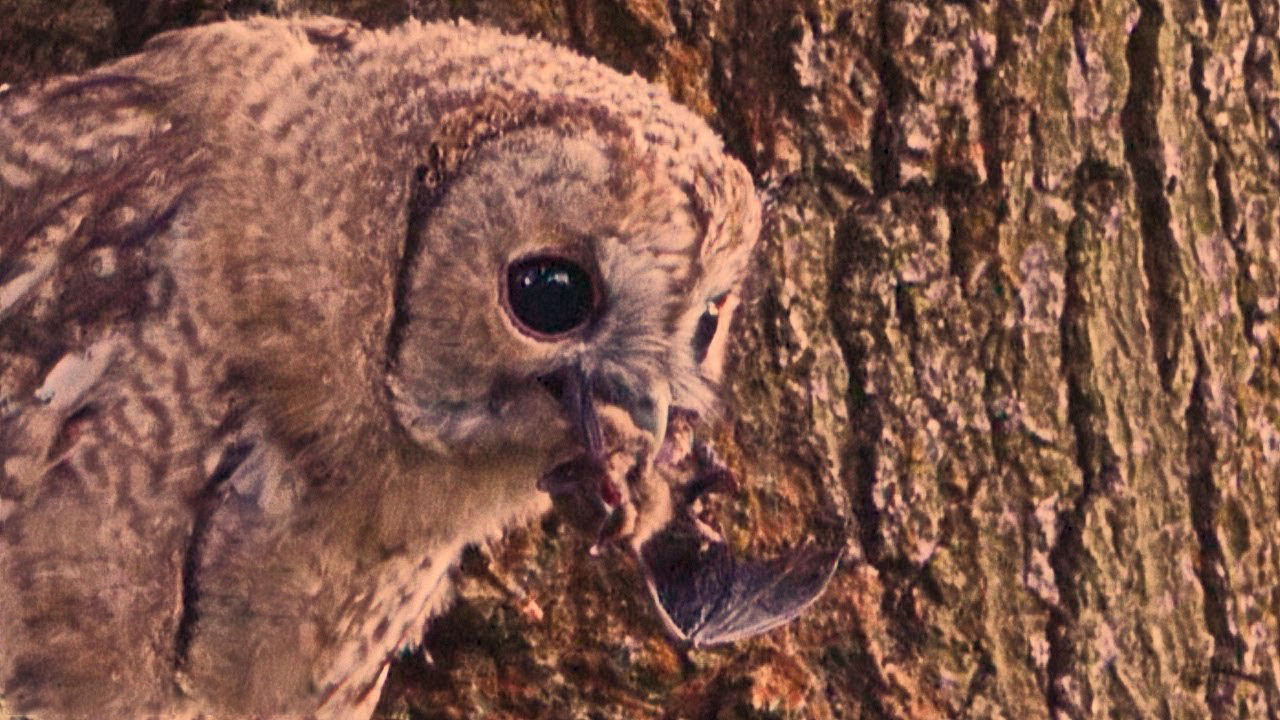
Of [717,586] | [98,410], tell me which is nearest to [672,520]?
[717,586]

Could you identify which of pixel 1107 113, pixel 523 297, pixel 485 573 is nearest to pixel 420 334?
pixel 523 297

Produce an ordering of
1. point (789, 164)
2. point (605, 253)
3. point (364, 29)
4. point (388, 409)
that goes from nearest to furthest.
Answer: point (605, 253), point (388, 409), point (364, 29), point (789, 164)

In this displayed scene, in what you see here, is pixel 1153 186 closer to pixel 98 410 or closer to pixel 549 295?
pixel 549 295

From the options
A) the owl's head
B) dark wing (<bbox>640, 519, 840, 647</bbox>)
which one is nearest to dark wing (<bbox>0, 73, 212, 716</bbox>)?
the owl's head

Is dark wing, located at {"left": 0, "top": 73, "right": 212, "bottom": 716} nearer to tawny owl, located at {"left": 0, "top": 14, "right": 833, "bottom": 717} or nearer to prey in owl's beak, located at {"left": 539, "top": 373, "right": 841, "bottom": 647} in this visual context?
tawny owl, located at {"left": 0, "top": 14, "right": 833, "bottom": 717}

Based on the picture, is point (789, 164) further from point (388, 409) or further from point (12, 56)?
point (12, 56)

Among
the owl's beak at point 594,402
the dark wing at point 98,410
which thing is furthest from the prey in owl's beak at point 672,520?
the dark wing at point 98,410
